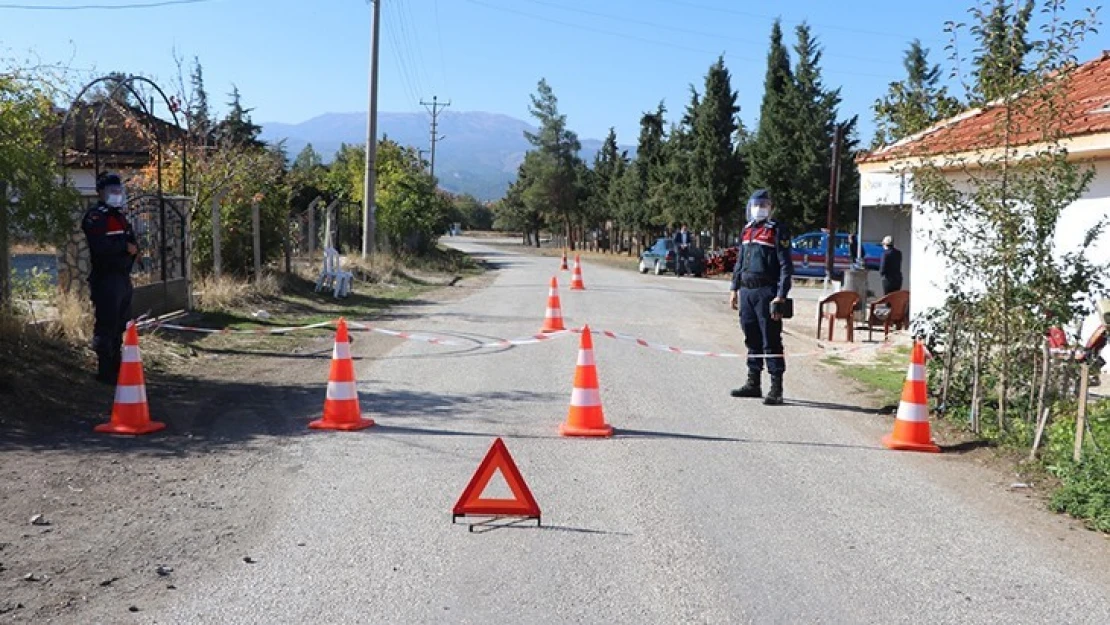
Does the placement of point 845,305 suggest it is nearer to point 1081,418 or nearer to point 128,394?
point 1081,418

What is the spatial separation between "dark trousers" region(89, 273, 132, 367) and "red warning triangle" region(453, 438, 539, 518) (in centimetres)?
505

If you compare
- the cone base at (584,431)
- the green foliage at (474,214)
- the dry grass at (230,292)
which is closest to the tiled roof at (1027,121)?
the cone base at (584,431)

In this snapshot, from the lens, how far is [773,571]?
5281 millimetres

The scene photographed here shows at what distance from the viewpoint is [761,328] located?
10148mm

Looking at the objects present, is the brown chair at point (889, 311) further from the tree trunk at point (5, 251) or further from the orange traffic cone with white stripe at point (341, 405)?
the tree trunk at point (5, 251)

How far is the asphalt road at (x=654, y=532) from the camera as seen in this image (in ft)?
15.8

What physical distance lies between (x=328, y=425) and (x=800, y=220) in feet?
118

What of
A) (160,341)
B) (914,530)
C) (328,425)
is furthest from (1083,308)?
(160,341)

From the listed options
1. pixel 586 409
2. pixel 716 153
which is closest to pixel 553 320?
pixel 586 409

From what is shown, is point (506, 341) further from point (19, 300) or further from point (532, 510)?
point (532, 510)

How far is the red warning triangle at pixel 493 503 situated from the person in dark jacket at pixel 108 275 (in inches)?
200

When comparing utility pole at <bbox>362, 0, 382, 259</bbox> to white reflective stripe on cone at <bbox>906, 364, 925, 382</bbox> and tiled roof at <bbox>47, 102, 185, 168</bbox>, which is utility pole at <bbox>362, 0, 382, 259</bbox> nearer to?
tiled roof at <bbox>47, 102, 185, 168</bbox>

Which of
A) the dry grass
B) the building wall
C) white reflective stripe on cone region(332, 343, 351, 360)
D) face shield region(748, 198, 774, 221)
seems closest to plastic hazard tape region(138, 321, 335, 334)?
the dry grass

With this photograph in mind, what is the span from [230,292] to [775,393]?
33.6 ft
